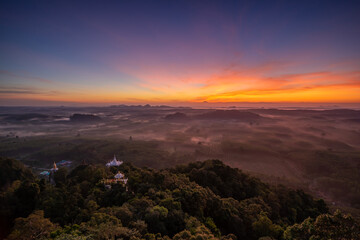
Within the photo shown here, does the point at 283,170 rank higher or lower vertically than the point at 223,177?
lower

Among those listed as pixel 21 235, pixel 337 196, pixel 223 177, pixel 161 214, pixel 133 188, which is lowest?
pixel 337 196

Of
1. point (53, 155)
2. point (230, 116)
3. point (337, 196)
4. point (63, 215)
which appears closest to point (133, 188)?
point (63, 215)

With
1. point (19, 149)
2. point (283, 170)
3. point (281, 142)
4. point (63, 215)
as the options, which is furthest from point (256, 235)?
point (19, 149)

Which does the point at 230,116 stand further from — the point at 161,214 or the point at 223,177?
the point at 161,214

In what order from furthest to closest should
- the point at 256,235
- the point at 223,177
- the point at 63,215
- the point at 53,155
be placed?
the point at 53,155 < the point at 223,177 < the point at 256,235 < the point at 63,215

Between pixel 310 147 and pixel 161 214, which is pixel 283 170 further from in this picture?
pixel 161 214

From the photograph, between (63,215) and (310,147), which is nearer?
(63,215)

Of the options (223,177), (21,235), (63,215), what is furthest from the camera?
(223,177)
